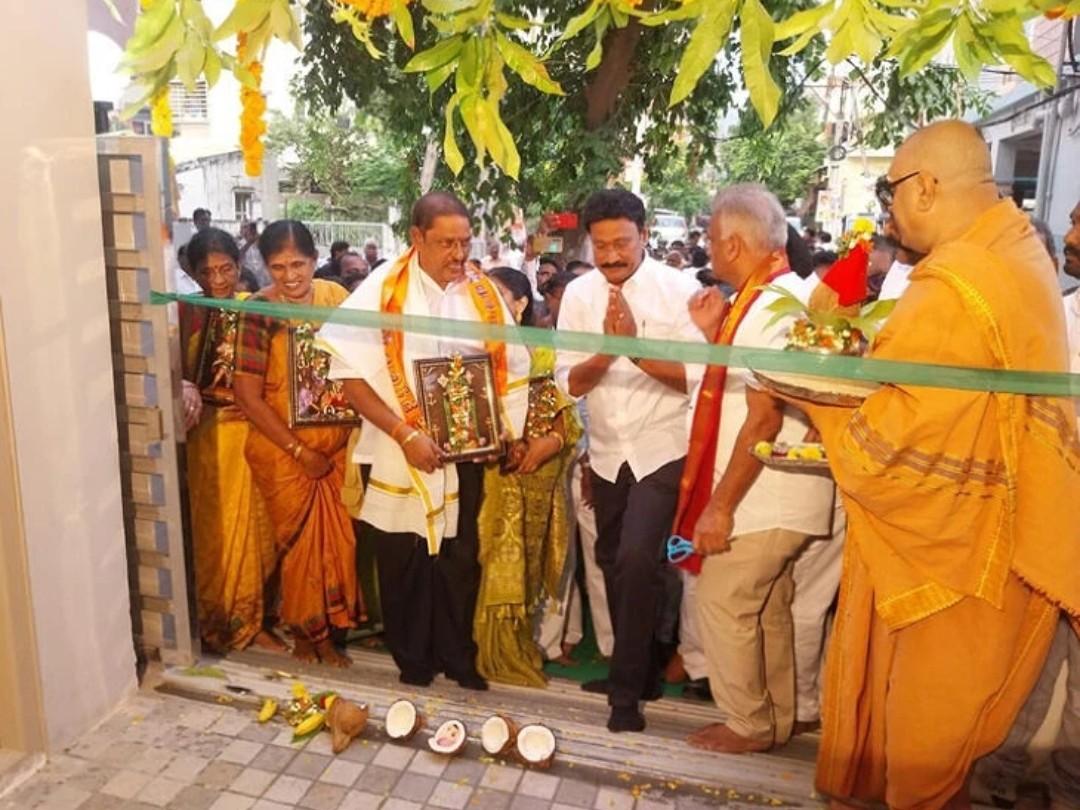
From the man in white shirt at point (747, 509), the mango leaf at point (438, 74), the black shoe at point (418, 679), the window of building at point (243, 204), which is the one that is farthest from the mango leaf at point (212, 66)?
the window of building at point (243, 204)

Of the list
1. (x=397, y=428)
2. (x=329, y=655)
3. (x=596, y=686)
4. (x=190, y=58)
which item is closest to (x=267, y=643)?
(x=329, y=655)

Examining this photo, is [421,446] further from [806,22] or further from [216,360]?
[806,22]

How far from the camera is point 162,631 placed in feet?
11.6

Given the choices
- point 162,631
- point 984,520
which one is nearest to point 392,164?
point 162,631

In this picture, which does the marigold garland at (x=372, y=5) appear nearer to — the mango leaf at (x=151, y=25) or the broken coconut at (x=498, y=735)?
the mango leaf at (x=151, y=25)

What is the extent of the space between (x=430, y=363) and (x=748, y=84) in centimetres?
200

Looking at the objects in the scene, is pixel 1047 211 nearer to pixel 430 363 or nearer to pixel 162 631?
pixel 430 363

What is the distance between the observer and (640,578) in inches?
130

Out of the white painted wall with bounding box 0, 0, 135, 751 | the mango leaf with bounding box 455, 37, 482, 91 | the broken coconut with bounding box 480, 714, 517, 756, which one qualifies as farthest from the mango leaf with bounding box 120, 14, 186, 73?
the broken coconut with bounding box 480, 714, 517, 756

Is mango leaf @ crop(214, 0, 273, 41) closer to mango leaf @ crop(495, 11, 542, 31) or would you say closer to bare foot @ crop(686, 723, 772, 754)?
mango leaf @ crop(495, 11, 542, 31)

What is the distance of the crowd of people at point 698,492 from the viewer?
2.31 meters

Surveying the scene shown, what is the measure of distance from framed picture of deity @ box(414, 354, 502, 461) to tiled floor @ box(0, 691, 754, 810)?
107 cm

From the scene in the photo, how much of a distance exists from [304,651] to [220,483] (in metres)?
0.79

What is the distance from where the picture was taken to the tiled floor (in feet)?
9.27
